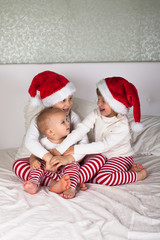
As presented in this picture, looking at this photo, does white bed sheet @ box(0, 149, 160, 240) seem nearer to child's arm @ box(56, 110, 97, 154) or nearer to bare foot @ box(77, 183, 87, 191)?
bare foot @ box(77, 183, 87, 191)

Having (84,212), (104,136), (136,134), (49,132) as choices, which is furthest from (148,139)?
(84,212)

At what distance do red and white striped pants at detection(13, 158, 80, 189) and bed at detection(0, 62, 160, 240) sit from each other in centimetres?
5

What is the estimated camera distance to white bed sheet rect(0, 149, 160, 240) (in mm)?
1112

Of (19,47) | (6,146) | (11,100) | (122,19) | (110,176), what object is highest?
(122,19)

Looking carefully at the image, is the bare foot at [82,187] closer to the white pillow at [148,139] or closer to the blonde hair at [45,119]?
the blonde hair at [45,119]

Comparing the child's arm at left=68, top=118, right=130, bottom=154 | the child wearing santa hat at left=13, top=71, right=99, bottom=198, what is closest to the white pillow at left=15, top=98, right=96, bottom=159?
the child wearing santa hat at left=13, top=71, right=99, bottom=198

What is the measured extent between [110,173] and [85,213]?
423 millimetres

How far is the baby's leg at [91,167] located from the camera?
1.65 m

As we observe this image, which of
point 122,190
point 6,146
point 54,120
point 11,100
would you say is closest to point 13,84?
point 11,100

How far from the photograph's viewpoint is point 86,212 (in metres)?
1.28

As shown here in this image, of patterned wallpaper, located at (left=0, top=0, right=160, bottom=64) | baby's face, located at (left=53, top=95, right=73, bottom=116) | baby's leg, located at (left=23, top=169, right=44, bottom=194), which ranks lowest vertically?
baby's leg, located at (left=23, top=169, right=44, bottom=194)

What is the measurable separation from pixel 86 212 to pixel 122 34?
167 cm

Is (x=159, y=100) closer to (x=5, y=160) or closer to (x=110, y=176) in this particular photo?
(x=110, y=176)

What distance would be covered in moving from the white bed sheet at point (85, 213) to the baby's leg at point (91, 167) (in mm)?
57
